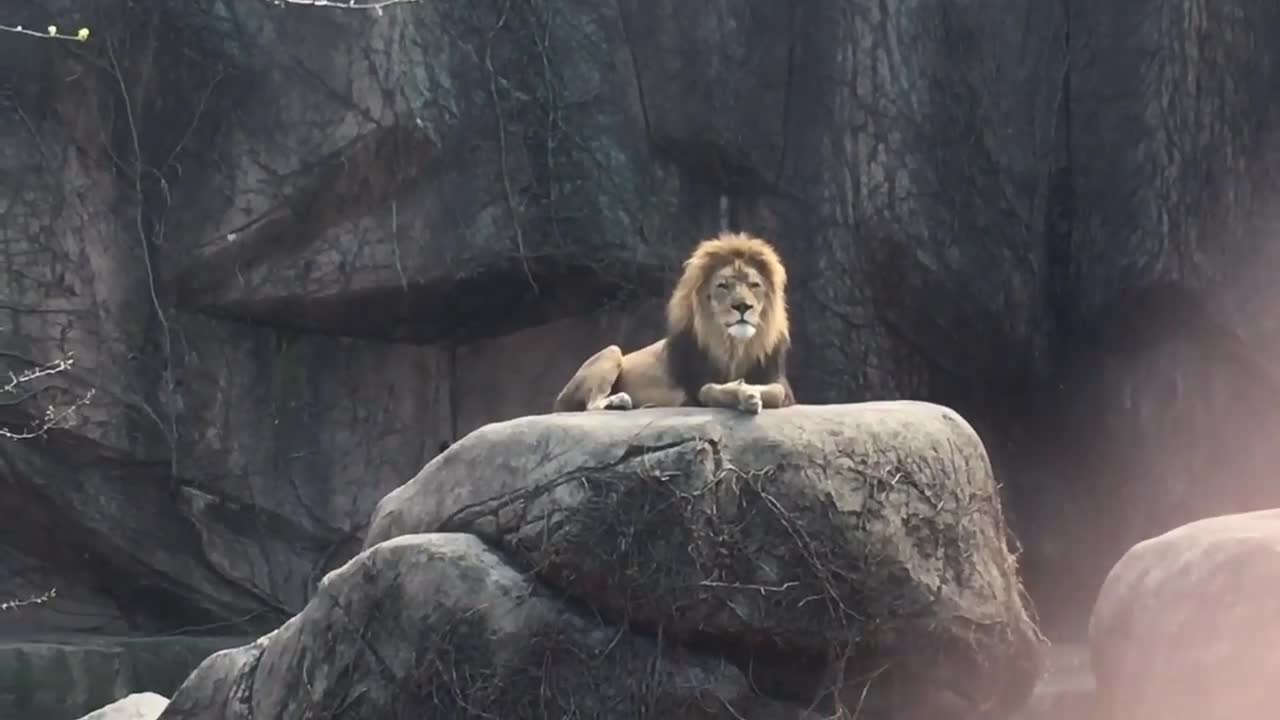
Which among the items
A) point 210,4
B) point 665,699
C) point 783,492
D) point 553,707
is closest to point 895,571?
point 783,492

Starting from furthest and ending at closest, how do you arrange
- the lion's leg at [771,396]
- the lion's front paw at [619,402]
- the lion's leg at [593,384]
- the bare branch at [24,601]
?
the bare branch at [24,601], the lion's leg at [593,384], the lion's front paw at [619,402], the lion's leg at [771,396]

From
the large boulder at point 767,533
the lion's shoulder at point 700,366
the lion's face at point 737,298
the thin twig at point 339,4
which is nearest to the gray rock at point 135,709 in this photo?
the large boulder at point 767,533

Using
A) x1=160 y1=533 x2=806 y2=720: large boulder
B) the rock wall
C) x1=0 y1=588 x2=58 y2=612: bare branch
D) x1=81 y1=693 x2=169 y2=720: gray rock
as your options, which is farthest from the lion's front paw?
the rock wall

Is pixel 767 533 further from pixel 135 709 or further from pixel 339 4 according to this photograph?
pixel 339 4

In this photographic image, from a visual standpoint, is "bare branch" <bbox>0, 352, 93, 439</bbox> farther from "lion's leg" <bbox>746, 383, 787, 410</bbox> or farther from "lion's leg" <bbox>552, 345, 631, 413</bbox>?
"lion's leg" <bbox>746, 383, 787, 410</bbox>

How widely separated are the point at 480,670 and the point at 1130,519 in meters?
6.18

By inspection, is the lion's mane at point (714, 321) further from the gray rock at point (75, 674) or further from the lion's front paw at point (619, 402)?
the gray rock at point (75, 674)

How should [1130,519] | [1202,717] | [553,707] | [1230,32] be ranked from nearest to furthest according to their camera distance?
[553,707] < [1202,717] < [1230,32] < [1130,519]

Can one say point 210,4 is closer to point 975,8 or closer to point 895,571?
point 975,8

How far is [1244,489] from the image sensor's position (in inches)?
376

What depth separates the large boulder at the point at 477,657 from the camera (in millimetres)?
4938

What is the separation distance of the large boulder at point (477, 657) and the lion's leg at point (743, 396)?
90 cm

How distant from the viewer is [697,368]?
6.12m

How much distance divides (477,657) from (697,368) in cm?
167
